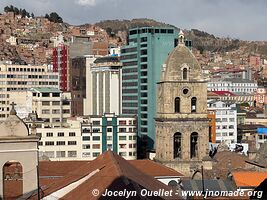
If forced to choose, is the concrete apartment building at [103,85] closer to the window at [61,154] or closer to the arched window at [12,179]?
the window at [61,154]

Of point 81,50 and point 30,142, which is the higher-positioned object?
point 81,50

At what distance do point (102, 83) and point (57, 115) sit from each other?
14767 millimetres

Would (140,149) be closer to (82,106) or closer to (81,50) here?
(82,106)

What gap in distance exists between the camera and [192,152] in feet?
128

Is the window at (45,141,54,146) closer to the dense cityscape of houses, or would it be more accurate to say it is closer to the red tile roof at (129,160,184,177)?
the dense cityscape of houses

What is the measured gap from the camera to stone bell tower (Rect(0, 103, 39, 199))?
15461 millimetres

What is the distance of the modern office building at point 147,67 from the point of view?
7994 cm

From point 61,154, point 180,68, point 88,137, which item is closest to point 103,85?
point 88,137

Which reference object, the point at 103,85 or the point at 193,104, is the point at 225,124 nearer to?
the point at 103,85

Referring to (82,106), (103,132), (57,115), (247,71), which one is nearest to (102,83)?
(82,106)

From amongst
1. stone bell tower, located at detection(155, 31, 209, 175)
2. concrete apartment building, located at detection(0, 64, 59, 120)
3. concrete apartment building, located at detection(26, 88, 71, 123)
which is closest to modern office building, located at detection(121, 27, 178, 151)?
concrete apartment building, located at detection(26, 88, 71, 123)

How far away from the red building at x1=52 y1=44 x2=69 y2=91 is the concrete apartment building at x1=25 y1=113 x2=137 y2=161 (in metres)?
43.6

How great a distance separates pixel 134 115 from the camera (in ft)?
246

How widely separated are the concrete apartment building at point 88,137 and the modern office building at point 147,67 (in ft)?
28.0
